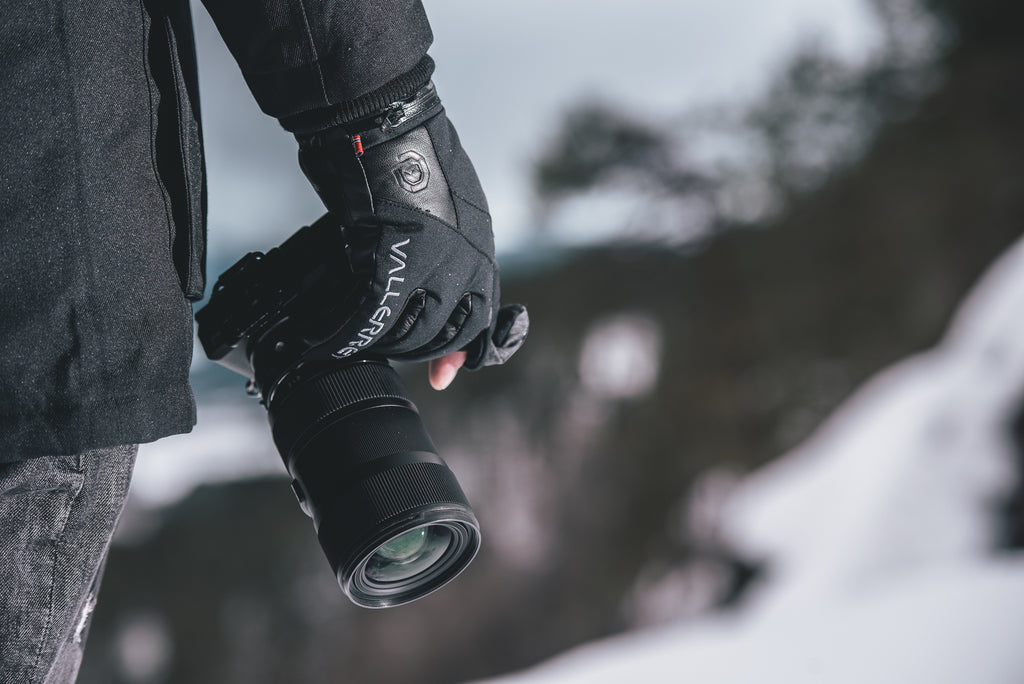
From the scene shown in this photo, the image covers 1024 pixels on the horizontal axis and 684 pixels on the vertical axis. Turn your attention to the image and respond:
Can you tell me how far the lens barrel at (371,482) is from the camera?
463 mm

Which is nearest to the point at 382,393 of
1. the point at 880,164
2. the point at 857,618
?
the point at 857,618

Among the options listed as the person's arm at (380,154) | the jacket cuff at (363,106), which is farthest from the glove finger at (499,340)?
the jacket cuff at (363,106)

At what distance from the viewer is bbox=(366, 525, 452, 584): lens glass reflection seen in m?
0.50

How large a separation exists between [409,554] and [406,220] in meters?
0.21

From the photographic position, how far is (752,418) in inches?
95.3

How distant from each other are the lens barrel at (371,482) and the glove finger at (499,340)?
0.18 ft

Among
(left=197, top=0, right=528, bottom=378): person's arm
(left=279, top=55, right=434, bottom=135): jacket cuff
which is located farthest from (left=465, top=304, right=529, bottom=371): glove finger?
(left=279, top=55, right=434, bottom=135): jacket cuff

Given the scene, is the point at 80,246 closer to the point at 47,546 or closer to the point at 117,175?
the point at 117,175

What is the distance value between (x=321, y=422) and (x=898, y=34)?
3.22 m

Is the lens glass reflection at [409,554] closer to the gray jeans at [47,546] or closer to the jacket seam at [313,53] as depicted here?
the gray jeans at [47,546]

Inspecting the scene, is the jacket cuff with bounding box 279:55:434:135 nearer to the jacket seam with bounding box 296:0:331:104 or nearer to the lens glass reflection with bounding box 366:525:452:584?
the jacket seam with bounding box 296:0:331:104

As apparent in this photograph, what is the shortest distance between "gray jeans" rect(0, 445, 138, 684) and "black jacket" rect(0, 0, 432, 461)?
0.04 m

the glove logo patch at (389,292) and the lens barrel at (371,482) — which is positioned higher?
the glove logo patch at (389,292)

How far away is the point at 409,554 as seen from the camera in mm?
512
